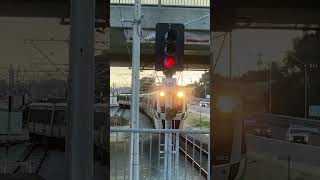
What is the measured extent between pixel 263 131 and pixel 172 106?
6638 millimetres

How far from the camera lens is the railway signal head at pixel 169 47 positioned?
23.4 ft

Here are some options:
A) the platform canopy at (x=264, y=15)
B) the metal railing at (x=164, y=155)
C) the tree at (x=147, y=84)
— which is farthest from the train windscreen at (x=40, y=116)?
the tree at (x=147, y=84)

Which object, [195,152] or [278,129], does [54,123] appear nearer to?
[278,129]

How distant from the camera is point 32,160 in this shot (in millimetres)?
3529

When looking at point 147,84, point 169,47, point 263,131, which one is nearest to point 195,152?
point 169,47

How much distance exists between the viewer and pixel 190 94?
11227 millimetres

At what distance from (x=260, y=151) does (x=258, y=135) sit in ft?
0.38

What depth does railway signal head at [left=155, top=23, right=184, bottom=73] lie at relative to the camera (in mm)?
7141

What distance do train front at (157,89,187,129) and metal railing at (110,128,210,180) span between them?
88.4 inches

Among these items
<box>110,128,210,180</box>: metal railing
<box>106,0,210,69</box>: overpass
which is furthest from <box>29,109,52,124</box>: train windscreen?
<box>110,128,210,180</box>: metal railing

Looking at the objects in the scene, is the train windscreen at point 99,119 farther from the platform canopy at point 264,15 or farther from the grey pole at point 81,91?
the grey pole at point 81,91

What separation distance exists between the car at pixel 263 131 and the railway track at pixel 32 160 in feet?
4.85

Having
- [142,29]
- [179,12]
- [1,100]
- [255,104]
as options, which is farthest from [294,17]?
[142,29]

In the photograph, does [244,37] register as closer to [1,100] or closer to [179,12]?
[1,100]
